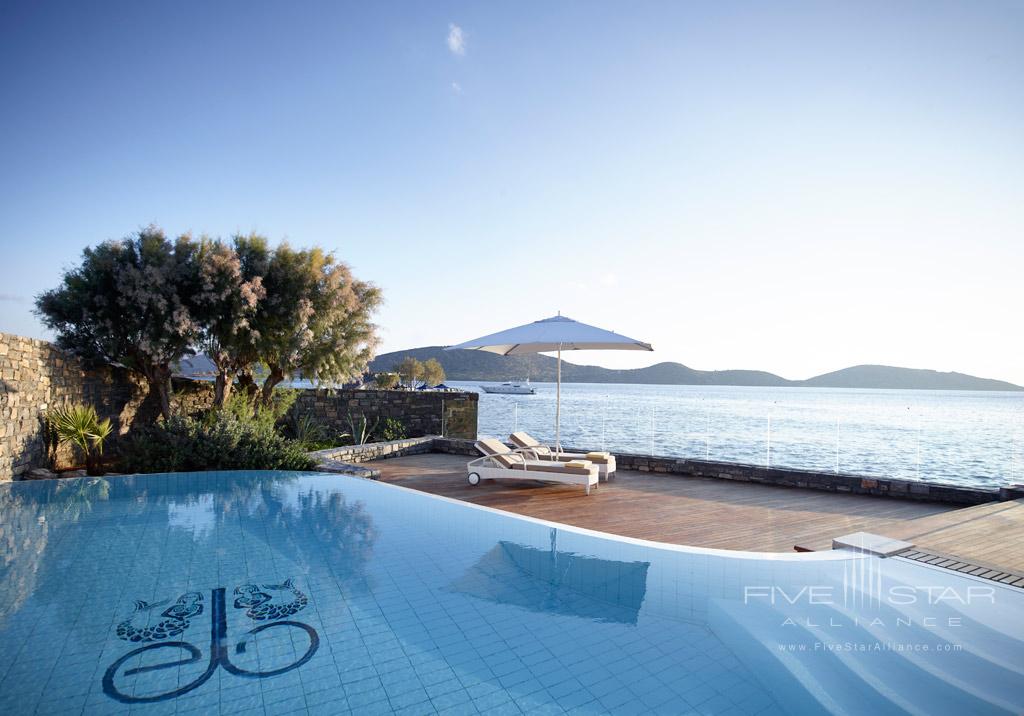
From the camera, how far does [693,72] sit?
31.6ft

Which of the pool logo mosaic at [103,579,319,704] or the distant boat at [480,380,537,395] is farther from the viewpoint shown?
the distant boat at [480,380,537,395]

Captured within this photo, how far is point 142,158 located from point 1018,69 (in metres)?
14.8

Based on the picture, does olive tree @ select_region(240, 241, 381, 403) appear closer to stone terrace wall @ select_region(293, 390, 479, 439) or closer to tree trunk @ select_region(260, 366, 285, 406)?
tree trunk @ select_region(260, 366, 285, 406)

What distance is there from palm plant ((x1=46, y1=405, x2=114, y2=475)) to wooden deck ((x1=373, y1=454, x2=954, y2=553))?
5197 mm

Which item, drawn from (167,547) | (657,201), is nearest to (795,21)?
(657,201)

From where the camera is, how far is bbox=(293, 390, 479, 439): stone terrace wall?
1351 centimetres

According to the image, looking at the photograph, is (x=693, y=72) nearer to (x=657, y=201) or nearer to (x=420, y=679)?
(x=657, y=201)

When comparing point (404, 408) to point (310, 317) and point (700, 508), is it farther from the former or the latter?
point (700, 508)

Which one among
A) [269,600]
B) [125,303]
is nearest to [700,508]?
[269,600]

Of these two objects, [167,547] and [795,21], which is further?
[795,21]

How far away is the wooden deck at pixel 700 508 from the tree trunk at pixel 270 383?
5.62 metres

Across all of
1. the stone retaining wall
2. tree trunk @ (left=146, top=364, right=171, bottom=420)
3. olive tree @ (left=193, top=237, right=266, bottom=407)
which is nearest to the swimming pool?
the stone retaining wall

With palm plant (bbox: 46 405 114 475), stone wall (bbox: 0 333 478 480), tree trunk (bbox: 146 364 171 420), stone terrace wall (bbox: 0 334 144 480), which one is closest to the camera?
stone terrace wall (bbox: 0 334 144 480)

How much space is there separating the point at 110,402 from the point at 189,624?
9816 millimetres
